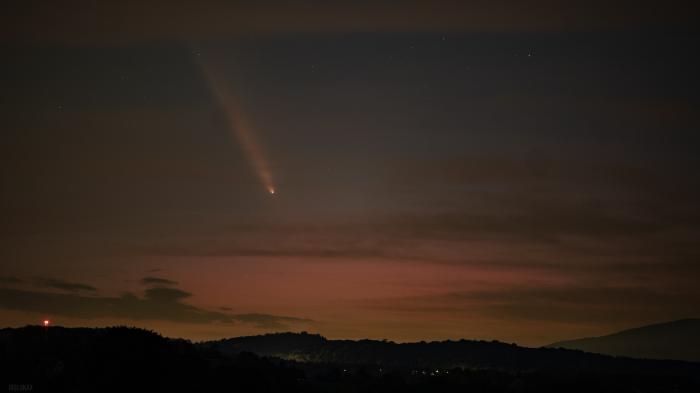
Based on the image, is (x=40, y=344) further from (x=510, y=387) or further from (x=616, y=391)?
(x=616, y=391)

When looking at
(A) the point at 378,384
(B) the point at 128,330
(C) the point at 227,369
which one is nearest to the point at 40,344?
(B) the point at 128,330

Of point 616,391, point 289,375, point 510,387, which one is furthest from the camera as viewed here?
point 616,391

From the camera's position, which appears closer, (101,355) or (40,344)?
(101,355)

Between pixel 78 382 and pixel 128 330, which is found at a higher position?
pixel 128 330

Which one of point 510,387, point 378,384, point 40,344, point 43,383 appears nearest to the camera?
point 43,383

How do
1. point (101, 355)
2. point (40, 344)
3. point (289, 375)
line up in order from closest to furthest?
point (101, 355) → point (40, 344) → point (289, 375)

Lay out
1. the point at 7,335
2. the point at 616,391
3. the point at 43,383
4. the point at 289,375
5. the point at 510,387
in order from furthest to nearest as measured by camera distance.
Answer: the point at 616,391
the point at 510,387
the point at 289,375
the point at 7,335
the point at 43,383

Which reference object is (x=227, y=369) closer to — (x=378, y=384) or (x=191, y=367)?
(x=191, y=367)

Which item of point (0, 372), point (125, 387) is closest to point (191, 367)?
point (125, 387)

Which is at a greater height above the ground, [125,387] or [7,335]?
[7,335]
